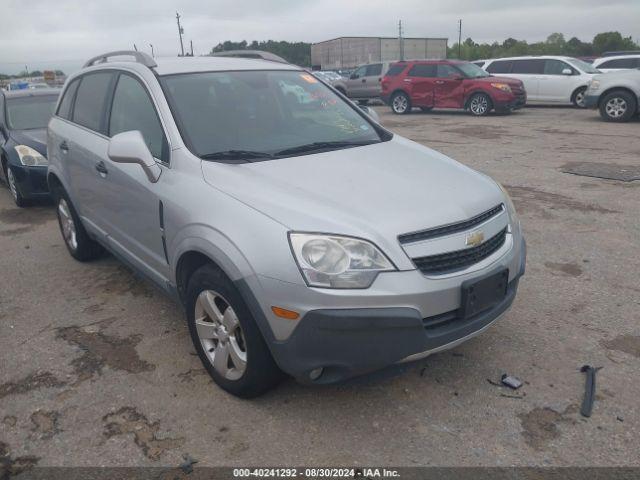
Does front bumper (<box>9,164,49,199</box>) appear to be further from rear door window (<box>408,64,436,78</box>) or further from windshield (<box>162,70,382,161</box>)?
rear door window (<box>408,64,436,78</box>)

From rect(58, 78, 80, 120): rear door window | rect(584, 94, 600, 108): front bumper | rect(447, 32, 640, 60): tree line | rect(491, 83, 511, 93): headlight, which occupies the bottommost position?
rect(584, 94, 600, 108): front bumper

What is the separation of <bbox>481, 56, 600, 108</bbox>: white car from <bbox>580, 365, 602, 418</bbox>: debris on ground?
1477 centimetres

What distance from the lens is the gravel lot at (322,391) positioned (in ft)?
8.36

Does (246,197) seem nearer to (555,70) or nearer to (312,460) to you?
(312,460)

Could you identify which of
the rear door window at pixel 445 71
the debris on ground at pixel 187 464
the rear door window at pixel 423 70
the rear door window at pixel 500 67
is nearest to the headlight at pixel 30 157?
the debris on ground at pixel 187 464

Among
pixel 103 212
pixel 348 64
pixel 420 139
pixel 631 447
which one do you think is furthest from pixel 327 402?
pixel 348 64

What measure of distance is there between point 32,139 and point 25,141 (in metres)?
0.09

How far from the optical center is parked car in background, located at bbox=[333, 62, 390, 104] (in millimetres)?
20703

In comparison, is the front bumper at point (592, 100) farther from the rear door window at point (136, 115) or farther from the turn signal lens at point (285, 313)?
the turn signal lens at point (285, 313)

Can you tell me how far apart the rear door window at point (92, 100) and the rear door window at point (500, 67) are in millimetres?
15569

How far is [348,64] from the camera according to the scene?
61719 mm

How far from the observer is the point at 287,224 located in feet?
8.11

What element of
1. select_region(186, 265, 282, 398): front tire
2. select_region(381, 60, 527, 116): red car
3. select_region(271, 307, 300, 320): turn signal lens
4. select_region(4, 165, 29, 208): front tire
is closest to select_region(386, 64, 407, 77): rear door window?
select_region(381, 60, 527, 116): red car

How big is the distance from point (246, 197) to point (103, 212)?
183 centimetres
